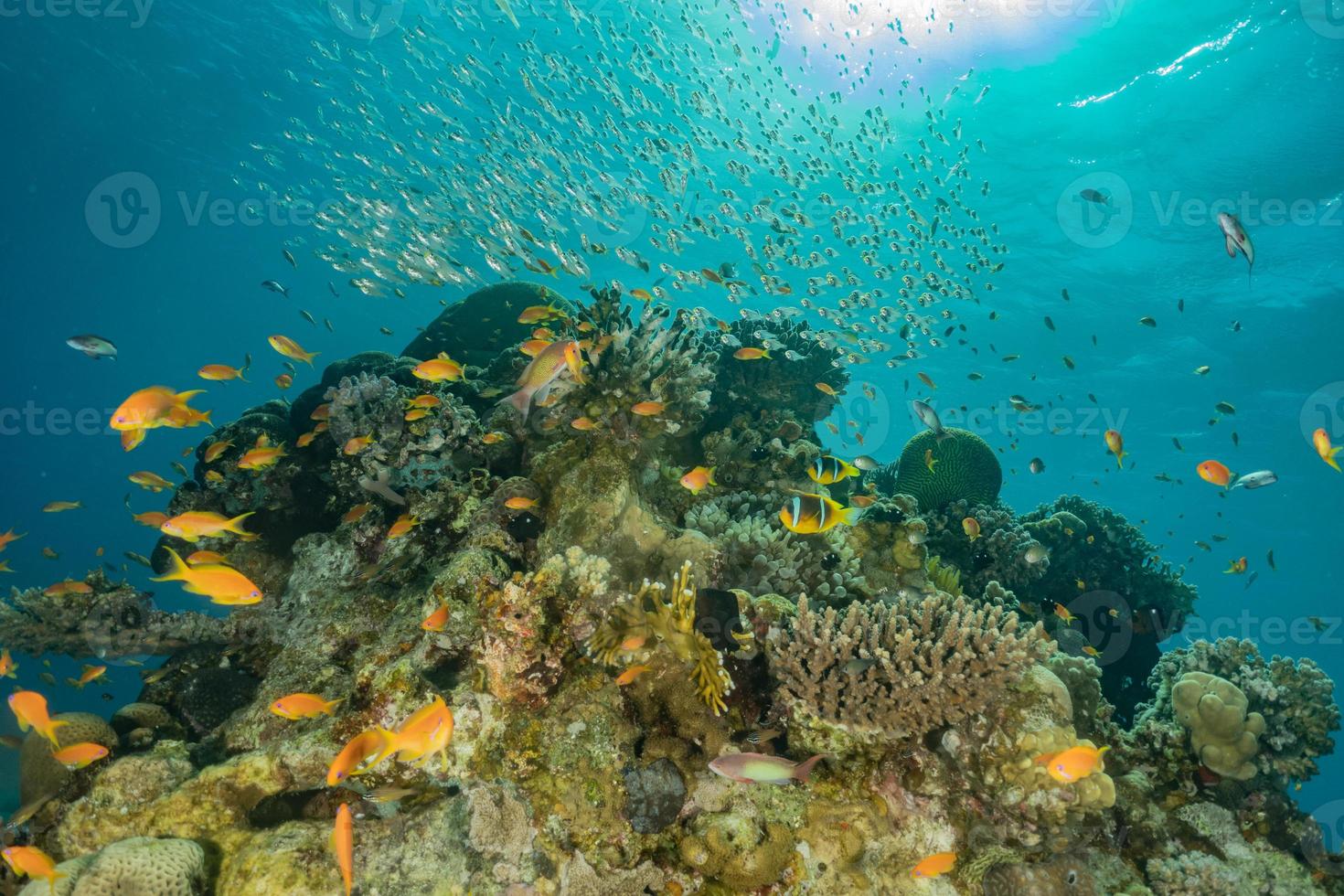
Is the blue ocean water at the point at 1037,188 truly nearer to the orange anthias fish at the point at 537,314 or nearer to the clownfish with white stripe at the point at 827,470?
the orange anthias fish at the point at 537,314

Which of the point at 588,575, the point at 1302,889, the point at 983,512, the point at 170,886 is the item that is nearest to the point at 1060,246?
the point at 983,512

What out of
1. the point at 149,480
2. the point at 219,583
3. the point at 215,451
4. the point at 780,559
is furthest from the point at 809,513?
the point at 149,480

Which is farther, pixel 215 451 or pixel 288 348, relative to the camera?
pixel 288 348

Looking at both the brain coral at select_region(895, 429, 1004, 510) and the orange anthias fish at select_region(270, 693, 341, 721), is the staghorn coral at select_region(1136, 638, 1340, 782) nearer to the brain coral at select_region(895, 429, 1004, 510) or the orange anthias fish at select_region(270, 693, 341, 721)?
the brain coral at select_region(895, 429, 1004, 510)

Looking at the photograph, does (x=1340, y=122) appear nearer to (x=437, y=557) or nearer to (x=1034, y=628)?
(x=1034, y=628)

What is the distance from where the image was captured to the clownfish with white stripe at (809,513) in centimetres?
418

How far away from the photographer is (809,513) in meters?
4.22

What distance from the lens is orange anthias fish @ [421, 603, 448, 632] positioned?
14.0ft

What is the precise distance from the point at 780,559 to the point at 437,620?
3194mm

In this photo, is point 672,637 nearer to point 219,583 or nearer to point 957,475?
point 219,583

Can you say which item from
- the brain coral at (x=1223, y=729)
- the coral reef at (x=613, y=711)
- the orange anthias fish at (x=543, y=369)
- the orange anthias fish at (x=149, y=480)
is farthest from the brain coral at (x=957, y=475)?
the orange anthias fish at (x=149, y=480)

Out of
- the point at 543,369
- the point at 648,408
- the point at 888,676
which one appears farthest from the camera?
the point at 648,408

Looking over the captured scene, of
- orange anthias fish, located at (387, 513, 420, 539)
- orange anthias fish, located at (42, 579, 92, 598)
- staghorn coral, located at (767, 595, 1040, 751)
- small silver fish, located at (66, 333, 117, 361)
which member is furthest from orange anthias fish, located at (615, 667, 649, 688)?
orange anthias fish, located at (42, 579, 92, 598)

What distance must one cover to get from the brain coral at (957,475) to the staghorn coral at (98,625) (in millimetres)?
10533
